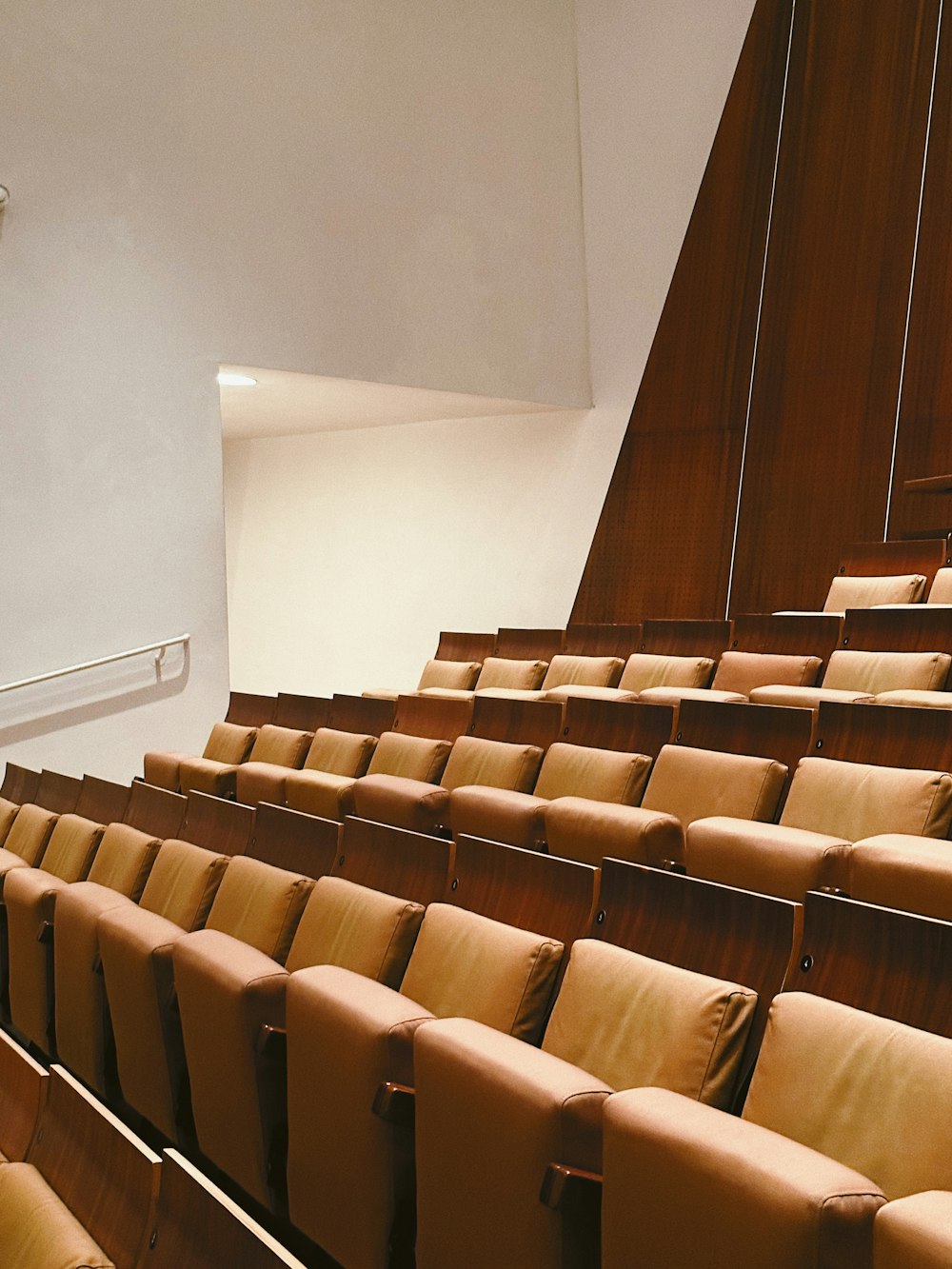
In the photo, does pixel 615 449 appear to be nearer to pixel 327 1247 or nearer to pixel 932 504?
pixel 932 504

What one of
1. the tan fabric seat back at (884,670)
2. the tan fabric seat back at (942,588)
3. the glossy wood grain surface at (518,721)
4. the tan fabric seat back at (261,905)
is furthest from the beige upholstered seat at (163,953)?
the tan fabric seat back at (942,588)

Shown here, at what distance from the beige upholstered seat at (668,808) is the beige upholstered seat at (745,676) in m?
0.15

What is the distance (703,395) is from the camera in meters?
1.26

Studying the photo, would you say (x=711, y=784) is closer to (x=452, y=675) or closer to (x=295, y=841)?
(x=295, y=841)

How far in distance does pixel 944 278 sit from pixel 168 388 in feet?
2.14

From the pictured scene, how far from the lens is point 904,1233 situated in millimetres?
219

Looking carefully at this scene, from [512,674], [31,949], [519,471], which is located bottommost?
[31,949]

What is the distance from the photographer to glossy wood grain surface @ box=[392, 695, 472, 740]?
0.80 m

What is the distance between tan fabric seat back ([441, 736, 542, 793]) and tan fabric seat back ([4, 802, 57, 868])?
0.24 m

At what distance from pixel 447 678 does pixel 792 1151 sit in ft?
2.63

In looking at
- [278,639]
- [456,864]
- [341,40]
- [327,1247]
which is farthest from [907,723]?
[278,639]

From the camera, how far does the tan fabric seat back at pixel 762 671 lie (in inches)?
29.1

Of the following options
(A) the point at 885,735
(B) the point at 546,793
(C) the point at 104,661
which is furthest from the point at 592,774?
(C) the point at 104,661

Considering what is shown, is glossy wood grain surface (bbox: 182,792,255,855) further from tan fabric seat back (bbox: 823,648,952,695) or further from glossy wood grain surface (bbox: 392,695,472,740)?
tan fabric seat back (bbox: 823,648,952,695)
